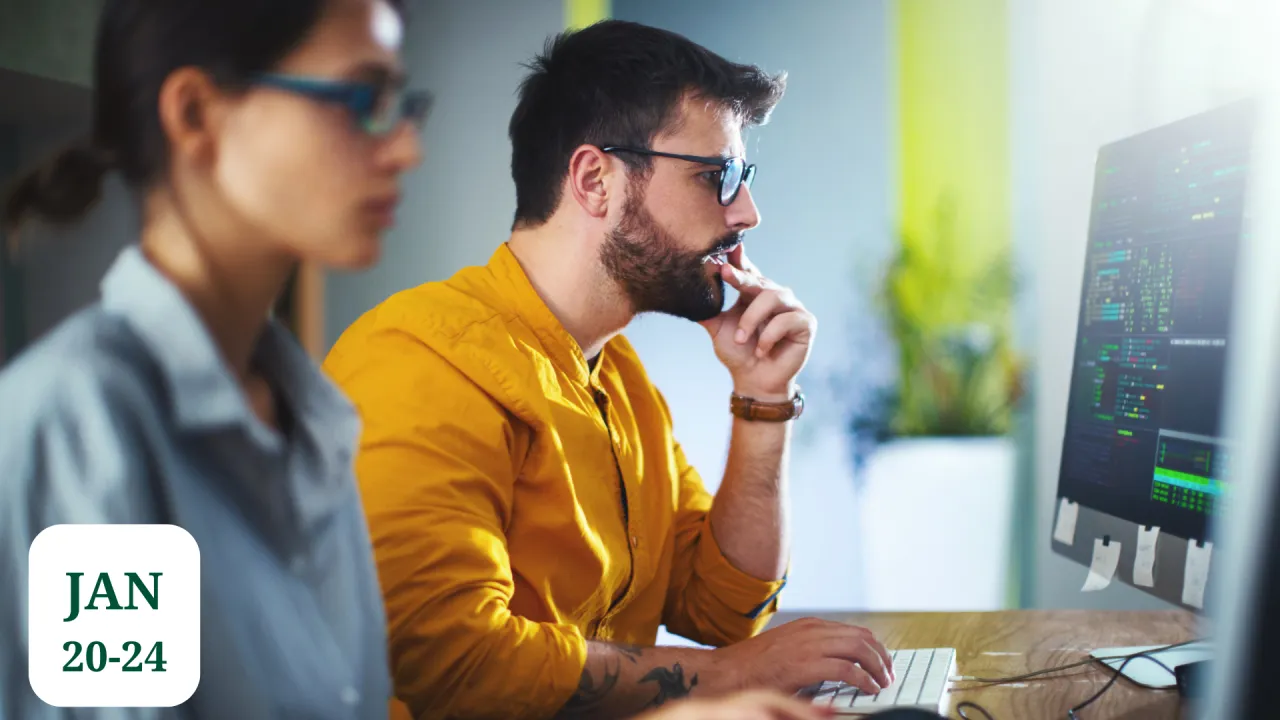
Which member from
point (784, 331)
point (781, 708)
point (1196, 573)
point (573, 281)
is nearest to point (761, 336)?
point (784, 331)

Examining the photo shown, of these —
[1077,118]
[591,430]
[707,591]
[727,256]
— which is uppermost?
[1077,118]

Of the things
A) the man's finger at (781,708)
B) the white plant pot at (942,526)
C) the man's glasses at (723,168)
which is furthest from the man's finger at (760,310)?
the white plant pot at (942,526)

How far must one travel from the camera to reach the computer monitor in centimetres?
101

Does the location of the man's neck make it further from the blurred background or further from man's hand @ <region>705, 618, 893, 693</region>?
man's hand @ <region>705, 618, 893, 693</region>

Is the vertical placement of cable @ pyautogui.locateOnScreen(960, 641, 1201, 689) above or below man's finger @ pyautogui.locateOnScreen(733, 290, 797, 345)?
below

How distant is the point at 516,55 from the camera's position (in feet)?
5.07

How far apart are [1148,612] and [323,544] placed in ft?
3.94

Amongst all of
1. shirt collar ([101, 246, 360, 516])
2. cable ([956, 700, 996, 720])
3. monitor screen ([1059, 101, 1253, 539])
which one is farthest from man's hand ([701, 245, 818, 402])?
shirt collar ([101, 246, 360, 516])

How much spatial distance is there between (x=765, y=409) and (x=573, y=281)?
0.33 meters

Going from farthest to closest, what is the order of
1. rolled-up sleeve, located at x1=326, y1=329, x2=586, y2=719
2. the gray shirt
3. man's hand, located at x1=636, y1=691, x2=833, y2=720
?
rolled-up sleeve, located at x1=326, y1=329, x2=586, y2=719 → man's hand, located at x1=636, y1=691, x2=833, y2=720 → the gray shirt

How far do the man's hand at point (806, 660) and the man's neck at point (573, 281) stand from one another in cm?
42

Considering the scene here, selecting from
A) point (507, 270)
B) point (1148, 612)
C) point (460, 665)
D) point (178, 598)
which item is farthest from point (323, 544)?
point (1148, 612)

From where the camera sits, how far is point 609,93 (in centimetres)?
124

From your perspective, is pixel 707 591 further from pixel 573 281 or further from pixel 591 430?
pixel 573 281
